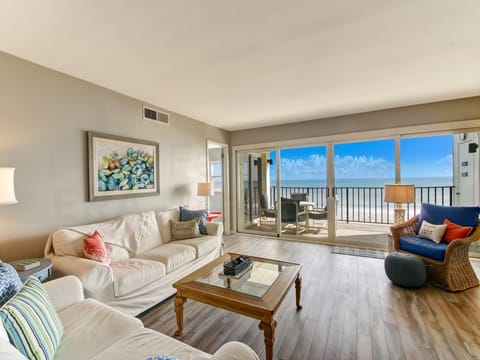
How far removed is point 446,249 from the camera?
250cm

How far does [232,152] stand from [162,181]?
2166 mm

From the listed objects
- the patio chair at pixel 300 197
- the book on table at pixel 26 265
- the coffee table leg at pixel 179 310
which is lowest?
the coffee table leg at pixel 179 310

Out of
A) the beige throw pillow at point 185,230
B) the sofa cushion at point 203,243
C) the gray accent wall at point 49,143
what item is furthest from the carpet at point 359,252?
the gray accent wall at point 49,143

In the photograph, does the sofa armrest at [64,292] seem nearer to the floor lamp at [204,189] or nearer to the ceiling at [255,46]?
the ceiling at [255,46]

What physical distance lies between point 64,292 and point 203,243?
1659mm

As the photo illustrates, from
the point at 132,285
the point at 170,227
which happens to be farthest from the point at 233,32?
the point at 170,227

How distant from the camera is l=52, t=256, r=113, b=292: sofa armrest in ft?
5.86

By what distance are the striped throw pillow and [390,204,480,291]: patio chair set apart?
3543mm

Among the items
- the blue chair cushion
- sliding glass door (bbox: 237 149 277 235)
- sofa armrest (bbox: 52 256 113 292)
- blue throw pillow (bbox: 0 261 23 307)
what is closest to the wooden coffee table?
sofa armrest (bbox: 52 256 113 292)

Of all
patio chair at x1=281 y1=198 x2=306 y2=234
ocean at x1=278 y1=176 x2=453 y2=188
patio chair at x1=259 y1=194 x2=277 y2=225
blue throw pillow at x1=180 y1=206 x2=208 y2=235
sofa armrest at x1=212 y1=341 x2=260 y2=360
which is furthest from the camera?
patio chair at x1=259 y1=194 x2=277 y2=225

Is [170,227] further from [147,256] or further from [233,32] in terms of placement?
[233,32]

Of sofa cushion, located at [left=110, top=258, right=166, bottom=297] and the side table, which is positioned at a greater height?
the side table

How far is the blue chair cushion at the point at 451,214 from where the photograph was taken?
2.72 m

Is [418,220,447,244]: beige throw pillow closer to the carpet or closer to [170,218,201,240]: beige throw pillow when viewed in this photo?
the carpet
